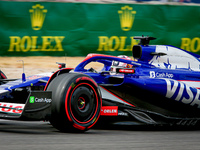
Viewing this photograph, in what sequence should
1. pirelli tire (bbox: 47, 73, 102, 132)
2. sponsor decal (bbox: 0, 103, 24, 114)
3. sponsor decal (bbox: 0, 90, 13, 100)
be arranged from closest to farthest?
pirelli tire (bbox: 47, 73, 102, 132), sponsor decal (bbox: 0, 103, 24, 114), sponsor decal (bbox: 0, 90, 13, 100)

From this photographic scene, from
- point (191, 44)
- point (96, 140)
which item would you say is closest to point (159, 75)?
point (96, 140)

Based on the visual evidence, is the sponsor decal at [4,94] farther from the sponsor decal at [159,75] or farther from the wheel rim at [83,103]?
the sponsor decal at [159,75]

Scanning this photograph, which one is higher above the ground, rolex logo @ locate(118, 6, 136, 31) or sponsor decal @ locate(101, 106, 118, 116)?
rolex logo @ locate(118, 6, 136, 31)

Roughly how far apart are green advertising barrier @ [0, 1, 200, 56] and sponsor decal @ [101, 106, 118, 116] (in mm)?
5738

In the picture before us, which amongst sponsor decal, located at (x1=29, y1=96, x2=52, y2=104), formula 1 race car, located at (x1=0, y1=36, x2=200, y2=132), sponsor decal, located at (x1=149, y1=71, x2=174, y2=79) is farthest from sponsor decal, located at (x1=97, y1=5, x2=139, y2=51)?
sponsor decal, located at (x1=29, y1=96, x2=52, y2=104)

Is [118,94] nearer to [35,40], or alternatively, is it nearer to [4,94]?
[4,94]

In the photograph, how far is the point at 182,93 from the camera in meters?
6.01

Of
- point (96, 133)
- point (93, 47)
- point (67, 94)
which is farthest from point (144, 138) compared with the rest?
point (93, 47)

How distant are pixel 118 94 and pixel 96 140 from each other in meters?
1.26

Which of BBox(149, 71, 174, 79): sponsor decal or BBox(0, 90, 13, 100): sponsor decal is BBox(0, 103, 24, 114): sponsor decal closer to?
BBox(0, 90, 13, 100): sponsor decal

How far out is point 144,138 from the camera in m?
4.88

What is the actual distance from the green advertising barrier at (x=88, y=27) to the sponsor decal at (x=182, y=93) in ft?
17.8

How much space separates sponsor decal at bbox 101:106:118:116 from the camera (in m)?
5.59

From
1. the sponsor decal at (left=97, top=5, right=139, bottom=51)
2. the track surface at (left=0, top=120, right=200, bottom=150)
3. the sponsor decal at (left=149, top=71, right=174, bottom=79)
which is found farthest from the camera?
the sponsor decal at (left=97, top=5, right=139, bottom=51)
